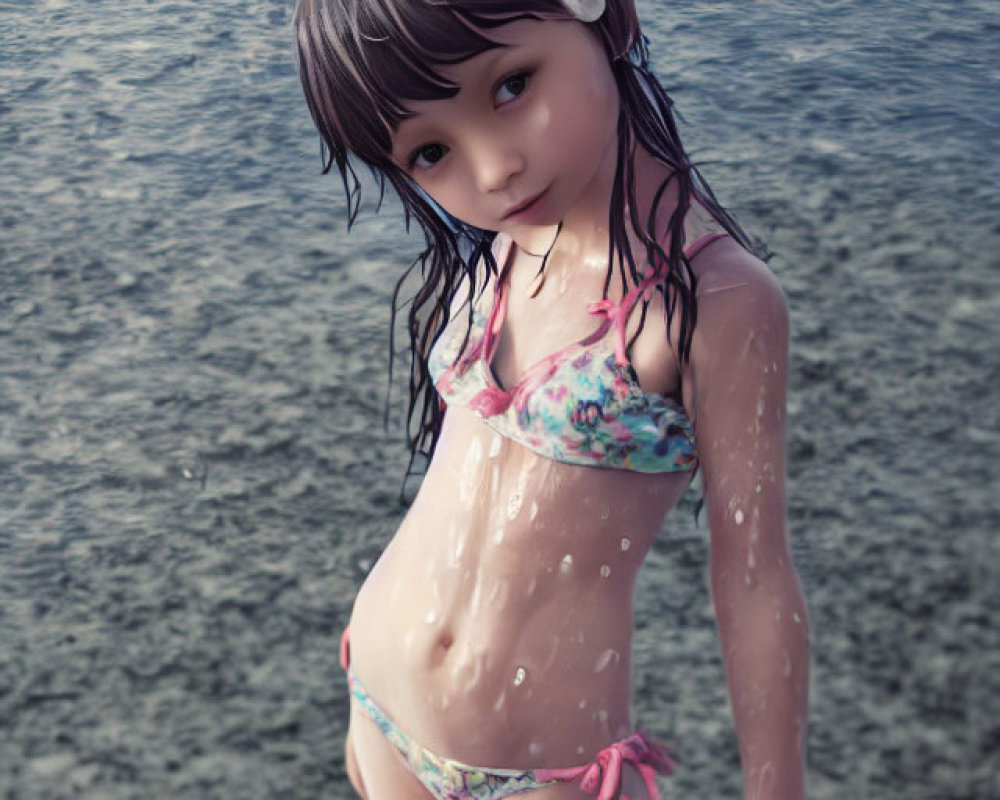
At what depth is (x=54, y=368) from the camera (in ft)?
8.07

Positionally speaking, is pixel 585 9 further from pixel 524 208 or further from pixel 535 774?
pixel 535 774

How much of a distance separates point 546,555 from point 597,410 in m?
0.12

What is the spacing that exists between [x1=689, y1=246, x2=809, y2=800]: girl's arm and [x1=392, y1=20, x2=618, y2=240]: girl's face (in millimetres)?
129

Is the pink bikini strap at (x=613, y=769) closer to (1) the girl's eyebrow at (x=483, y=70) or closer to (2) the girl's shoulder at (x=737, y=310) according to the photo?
(2) the girl's shoulder at (x=737, y=310)

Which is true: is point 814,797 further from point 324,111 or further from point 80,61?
point 80,61

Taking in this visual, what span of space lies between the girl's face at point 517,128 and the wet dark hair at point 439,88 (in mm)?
11

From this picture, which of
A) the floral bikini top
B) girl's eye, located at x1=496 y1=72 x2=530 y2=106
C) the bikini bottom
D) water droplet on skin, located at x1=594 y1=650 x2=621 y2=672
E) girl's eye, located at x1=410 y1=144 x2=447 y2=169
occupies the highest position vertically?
girl's eye, located at x1=496 y1=72 x2=530 y2=106

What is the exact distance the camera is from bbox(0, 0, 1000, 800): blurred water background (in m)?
1.83

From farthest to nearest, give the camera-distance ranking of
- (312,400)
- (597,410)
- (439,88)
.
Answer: (312,400) < (597,410) < (439,88)

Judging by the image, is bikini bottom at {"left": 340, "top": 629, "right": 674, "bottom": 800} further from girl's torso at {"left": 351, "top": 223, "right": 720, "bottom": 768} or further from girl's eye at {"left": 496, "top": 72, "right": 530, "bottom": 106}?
girl's eye at {"left": 496, "top": 72, "right": 530, "bottom": 106}

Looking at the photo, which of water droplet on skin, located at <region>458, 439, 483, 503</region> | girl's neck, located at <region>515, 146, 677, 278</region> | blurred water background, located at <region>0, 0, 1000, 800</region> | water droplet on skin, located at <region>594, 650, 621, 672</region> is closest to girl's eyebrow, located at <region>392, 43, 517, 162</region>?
girl's neck, located at <region>515, 146, 677, 278</region>

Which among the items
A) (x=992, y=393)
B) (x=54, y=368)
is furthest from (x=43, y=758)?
(x=992, y=393)

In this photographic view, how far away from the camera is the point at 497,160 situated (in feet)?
3.05

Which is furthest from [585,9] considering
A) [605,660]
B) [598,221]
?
[605,660]
